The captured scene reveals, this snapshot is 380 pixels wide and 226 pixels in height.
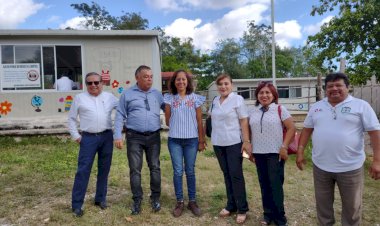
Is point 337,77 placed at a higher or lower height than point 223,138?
higher

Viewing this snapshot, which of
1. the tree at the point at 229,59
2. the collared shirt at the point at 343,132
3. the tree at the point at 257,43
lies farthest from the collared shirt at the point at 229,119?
the tree at the point at 257,43

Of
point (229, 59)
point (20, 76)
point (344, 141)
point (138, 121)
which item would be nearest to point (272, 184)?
point (344, 141)

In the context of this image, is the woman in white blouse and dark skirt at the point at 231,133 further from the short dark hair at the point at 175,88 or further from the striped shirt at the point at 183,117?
the short dark hair at the point at 175,88

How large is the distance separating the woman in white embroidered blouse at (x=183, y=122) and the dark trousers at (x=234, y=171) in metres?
0.30

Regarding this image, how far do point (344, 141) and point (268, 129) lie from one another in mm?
816

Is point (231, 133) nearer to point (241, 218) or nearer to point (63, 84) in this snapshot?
point (241, 218)

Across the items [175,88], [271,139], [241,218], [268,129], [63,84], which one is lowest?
[241,218]

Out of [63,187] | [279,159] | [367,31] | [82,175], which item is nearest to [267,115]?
[279,159]

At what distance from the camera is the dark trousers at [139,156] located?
421 centimetres

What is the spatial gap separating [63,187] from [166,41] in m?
37.8

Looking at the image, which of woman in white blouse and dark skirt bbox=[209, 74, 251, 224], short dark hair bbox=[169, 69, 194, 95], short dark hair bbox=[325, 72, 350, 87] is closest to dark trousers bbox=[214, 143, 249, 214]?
woman in white blouse and dark skirt bbox=[209, 74, 251, 224]

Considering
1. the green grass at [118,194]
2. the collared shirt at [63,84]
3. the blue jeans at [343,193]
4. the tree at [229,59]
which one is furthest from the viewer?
the tree at [229,59]

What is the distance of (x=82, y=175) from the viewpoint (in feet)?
13.9

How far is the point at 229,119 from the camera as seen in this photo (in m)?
4.00
